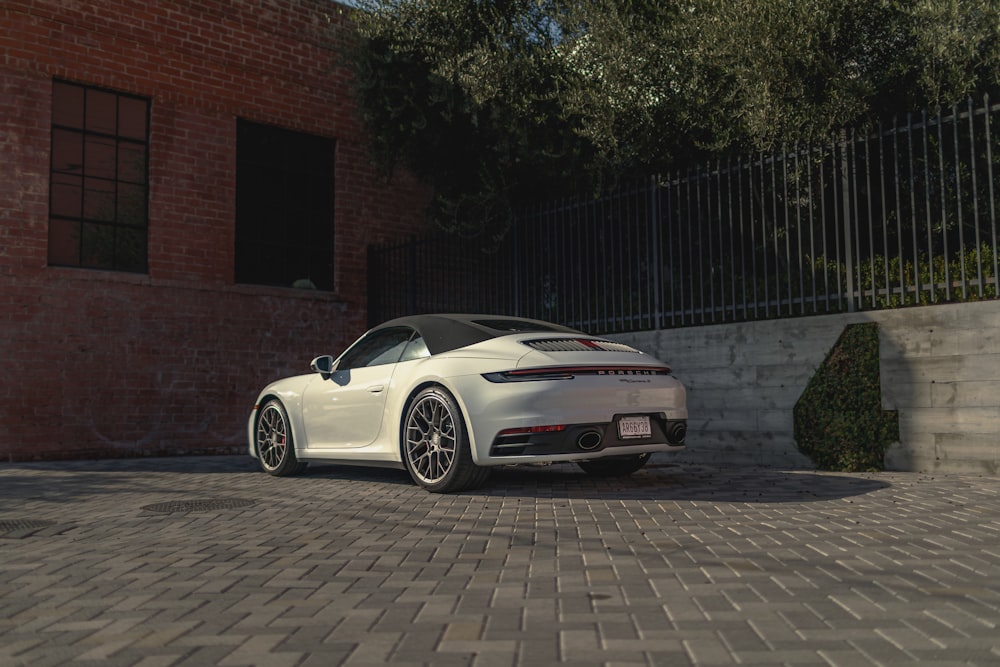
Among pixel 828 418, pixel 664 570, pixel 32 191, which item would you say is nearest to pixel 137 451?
pixel 32 191

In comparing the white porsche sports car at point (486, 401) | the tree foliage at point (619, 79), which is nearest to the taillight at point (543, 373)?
the white porsche sports car at point (486, 401)

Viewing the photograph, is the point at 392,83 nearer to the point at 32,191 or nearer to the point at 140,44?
the point at 140,44

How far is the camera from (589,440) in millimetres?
6582

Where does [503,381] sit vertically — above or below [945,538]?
above

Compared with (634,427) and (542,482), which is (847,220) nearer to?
(634,427)

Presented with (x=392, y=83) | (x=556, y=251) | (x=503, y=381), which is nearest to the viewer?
(x=503, y=381)

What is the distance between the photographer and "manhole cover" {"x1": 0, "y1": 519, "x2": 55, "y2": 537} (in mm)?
5453

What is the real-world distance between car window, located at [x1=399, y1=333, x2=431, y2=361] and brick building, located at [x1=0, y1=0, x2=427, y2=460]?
19.9 feet

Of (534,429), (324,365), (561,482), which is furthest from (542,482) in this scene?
(324,365)

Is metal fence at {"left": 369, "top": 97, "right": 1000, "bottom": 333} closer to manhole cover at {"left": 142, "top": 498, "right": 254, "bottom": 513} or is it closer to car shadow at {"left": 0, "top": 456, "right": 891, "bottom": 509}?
car shadow at {"left": 0, "top": 456, "right": 891, "bottom": 509}

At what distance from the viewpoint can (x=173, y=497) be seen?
7.29 meters

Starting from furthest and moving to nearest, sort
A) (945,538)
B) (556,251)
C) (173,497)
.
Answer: (556,251), (173,497), (945,538)

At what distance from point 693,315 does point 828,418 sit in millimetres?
2001

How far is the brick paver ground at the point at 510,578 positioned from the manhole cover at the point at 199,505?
30 millimetres
